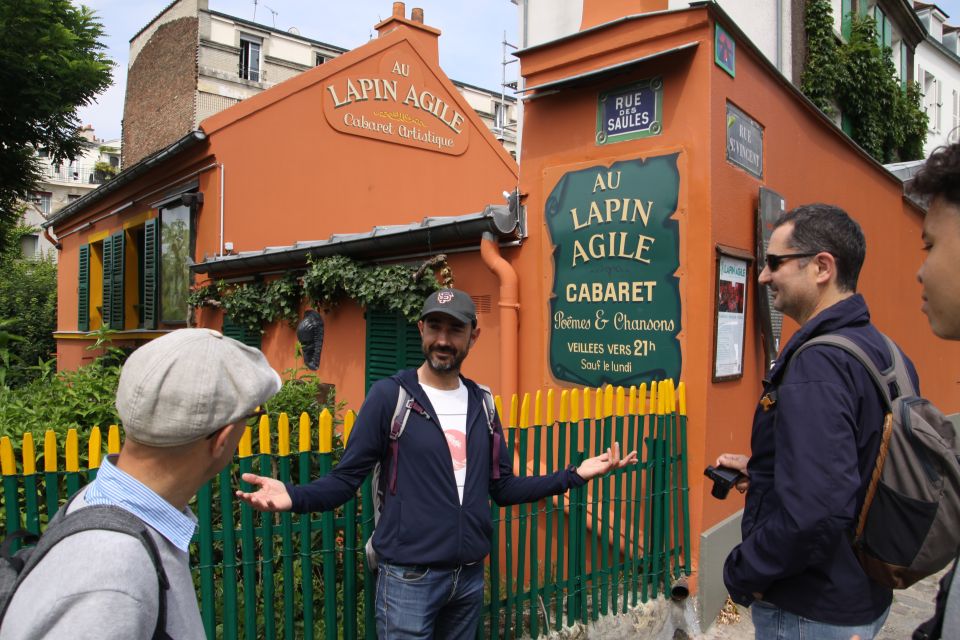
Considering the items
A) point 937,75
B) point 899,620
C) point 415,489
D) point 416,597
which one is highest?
point 937,75

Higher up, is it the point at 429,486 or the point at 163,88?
the point at 163,88

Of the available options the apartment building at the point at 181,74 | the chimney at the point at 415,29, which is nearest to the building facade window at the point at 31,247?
the apartment building at the point at 181,74

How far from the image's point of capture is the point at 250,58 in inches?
990

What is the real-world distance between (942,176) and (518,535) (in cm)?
279

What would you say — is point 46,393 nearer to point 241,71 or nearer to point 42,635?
point 42,635

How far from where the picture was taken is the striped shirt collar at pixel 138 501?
1.20 metres

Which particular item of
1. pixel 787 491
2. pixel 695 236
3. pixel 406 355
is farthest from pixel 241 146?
pixel 787 491

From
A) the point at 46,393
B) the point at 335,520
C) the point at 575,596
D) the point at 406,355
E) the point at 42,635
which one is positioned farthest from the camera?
the point at 406,355

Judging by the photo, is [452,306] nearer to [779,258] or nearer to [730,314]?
[779,258]

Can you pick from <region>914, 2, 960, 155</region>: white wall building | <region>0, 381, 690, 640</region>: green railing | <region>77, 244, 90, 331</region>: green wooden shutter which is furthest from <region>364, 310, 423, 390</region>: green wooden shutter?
<region>914, 2, 960, 155</region>: white wall building

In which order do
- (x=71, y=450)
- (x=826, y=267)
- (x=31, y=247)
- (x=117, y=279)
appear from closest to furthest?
(x=826, y=267) < (x=71, y=450) < (x=117, y=279) < (x=31, y=247)

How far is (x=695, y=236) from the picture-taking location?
425 centimetres

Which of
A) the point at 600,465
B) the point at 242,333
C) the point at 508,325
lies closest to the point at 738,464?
the point at 600,465

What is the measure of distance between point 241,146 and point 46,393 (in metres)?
6.45
